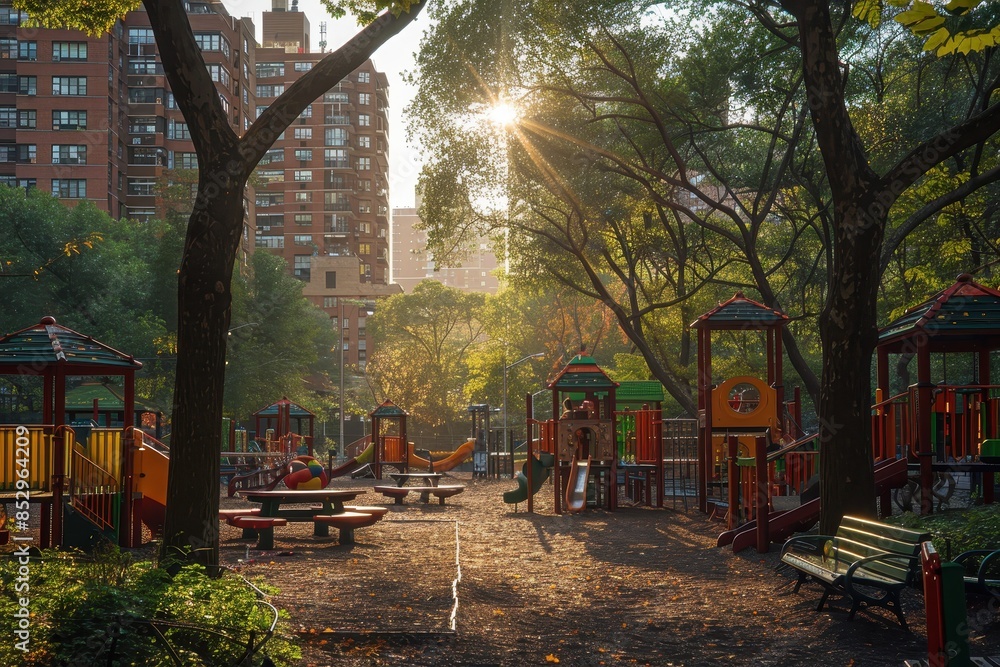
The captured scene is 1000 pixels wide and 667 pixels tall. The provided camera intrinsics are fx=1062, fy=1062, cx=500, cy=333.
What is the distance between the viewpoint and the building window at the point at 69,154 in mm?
77750

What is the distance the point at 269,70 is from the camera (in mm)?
124688

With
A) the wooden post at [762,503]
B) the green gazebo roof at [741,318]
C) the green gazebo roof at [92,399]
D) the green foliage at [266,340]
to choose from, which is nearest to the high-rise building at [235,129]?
the green foliage at [266,340]

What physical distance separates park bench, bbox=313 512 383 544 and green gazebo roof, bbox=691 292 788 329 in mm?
8946

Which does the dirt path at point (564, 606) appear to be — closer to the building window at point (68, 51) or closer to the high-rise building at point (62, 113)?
the high-rise building at point (62, 113)

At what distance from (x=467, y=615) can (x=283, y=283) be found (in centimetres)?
5549

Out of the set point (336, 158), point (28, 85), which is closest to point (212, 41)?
point (28, 85)

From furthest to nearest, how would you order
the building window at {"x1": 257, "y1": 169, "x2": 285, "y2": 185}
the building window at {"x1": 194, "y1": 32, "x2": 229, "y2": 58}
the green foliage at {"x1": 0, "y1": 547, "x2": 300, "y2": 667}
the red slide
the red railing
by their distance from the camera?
1. the building window at {"x1": 257, "y1": 169, "x2": 285, "y2": 185}
2. the building window at {"x1": 194, "y1": 32, "x2": 229, "y2": 58}
3. the red railing
4. the red slide
5. the green foliage at {"x1": 0, "y1": 547, "x2": 300, "y2": 667}

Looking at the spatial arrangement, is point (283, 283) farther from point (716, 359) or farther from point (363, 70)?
point (363, 70)

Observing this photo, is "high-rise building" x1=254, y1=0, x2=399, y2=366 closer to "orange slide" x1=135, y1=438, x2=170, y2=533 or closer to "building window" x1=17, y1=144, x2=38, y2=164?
"building window" x1=17, y1=144, x2=38, y2=164

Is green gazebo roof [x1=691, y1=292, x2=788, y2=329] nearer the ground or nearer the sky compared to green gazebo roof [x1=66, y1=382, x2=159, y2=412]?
nearer the sky

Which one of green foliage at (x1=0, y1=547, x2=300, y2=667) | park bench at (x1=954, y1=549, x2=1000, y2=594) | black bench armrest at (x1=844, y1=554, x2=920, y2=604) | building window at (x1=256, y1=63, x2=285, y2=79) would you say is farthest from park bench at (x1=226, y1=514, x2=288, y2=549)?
building window at (x1=256, y1=63, x2=285, y2=79)

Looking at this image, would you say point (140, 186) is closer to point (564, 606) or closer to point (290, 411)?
point (290, 411)

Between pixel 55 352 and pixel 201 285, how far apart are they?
8502mm

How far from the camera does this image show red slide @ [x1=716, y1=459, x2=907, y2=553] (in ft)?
52.2
